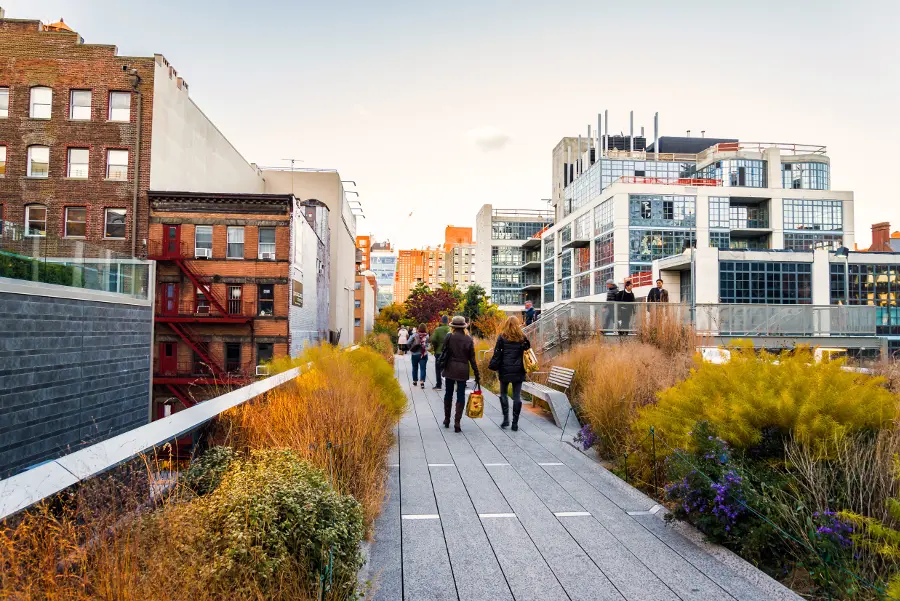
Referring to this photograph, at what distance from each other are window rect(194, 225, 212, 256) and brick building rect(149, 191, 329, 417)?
5cm

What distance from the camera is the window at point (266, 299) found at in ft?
108

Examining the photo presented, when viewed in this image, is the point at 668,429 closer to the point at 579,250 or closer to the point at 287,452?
the point at 287,452

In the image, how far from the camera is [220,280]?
109ft

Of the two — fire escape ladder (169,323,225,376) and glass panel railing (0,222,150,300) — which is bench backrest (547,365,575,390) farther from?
fire escape ladder (169,323,225,376)

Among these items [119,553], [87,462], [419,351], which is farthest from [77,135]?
[119,553]

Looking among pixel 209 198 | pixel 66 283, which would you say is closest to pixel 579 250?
pixel 209 198

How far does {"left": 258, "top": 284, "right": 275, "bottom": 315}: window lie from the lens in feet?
108

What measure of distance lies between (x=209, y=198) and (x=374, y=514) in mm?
31608

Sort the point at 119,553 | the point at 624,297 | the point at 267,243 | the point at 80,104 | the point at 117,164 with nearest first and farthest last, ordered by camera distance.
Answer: the point at 119,553
the point at 624,297
the point at 117,164
the point at 80,104
the point at 267,243

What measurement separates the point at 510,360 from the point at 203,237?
27975mm

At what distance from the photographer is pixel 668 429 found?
600cm

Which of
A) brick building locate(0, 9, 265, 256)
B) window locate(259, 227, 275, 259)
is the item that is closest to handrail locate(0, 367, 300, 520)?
window locate(259, 227, 275, 259)

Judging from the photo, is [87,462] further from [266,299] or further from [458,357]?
[266,299]

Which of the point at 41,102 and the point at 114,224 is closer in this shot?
the point at 41,102
